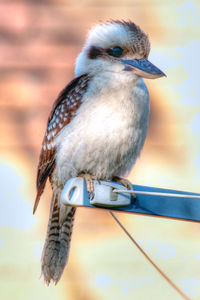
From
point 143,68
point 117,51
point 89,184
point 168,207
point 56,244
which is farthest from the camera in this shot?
point 56,244

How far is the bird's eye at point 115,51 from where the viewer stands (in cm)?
179

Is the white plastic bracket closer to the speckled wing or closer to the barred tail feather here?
the speckled wing

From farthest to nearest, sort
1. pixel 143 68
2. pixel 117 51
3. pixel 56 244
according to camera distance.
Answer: pixel 56 244
pixel 117 51
pixel 143 68

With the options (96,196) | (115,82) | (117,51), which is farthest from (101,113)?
(96,196)

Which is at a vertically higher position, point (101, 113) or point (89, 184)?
point (101, 113)

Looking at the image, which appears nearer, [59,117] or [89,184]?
[89,184]

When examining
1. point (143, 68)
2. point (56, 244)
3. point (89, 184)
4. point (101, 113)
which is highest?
point (143, 68)

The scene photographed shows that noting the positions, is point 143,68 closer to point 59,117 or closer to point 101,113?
point 101,113

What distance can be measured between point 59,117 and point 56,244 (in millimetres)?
470

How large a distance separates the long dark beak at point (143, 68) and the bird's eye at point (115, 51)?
0.13 ft

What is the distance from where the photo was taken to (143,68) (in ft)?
5.50

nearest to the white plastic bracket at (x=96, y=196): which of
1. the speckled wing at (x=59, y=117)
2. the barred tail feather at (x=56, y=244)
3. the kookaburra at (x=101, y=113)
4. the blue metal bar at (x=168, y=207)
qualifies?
the blue metal bar at (x=168, y=207)

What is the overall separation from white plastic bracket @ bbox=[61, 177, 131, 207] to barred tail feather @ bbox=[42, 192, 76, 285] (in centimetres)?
77

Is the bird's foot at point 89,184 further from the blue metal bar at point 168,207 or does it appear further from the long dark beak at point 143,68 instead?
the long dark beak at point 143,68
